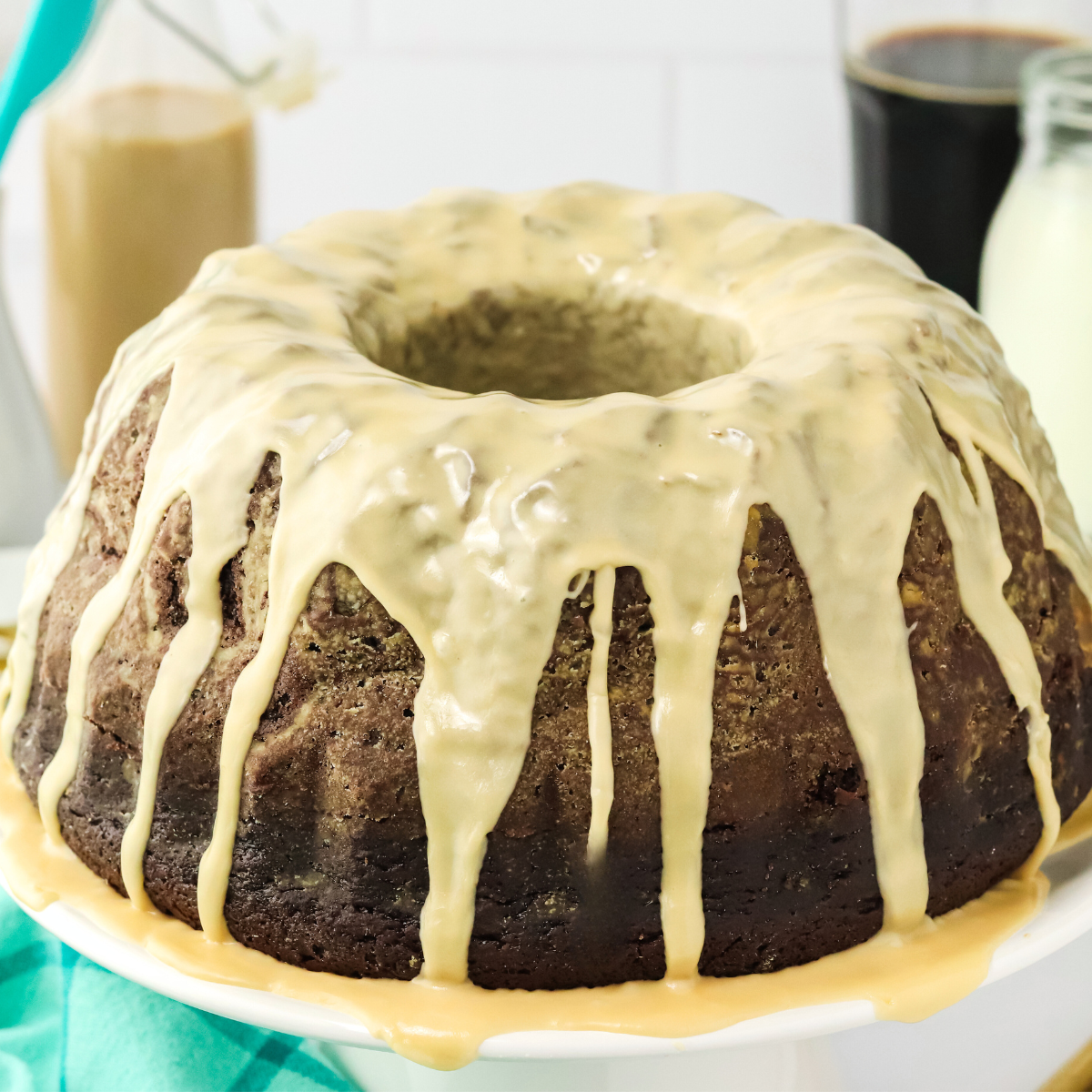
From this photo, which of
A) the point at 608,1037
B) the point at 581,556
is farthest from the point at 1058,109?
the point at 608,1037

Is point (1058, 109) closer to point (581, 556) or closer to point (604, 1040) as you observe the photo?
point (581, 556)

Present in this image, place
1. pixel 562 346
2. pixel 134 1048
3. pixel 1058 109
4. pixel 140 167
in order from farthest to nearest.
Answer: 1. pixel 140 167
2. pixel 1058 109
3. pixel 562 346
4. pixel 134 1048

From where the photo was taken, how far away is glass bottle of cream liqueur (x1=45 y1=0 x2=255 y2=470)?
66.1 inches

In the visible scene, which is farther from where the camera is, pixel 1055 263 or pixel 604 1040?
pixel 1055 263

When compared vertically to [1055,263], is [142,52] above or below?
above

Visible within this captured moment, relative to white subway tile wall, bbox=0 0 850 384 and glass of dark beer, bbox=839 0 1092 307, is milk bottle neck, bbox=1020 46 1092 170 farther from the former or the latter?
white subway tile wall, bbox=0 0 850 384

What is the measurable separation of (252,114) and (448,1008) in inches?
48.1

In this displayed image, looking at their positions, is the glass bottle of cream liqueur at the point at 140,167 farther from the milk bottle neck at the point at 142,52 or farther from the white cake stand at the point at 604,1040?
the white cake stand at the point at 604,1040

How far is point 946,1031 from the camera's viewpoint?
3.55ft

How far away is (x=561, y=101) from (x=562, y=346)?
1.28 metres

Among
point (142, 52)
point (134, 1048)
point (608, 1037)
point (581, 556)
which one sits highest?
point (142, 52)

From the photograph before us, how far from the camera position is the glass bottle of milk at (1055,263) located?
148cm

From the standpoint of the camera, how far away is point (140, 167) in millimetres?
1676

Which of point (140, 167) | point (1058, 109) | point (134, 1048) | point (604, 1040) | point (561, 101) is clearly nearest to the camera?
point (604, 1040)
